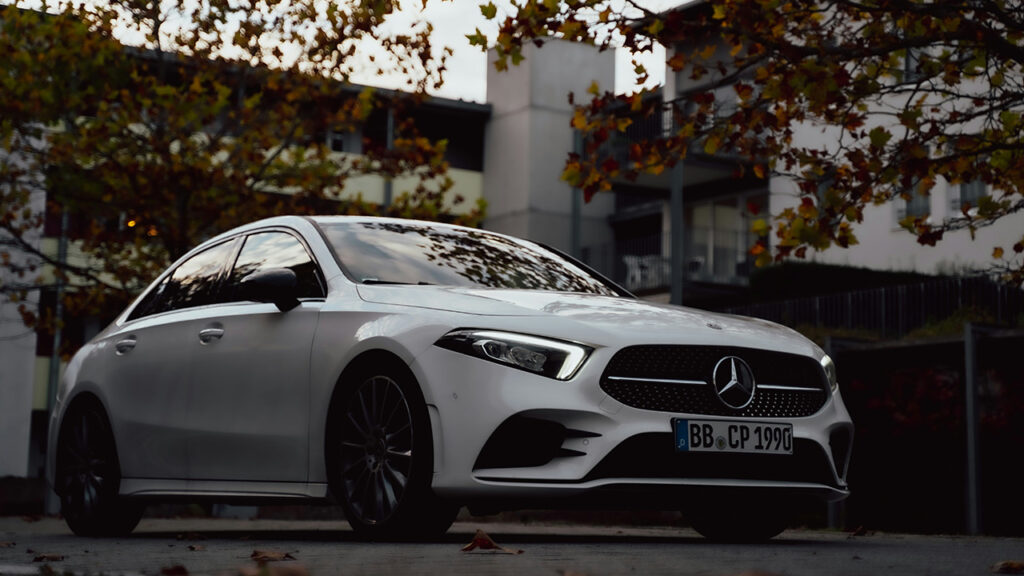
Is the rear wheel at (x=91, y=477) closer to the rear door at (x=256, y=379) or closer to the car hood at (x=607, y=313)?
the rear door at (x=256, y=379)

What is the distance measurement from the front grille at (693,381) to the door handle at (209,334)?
7.94 ft

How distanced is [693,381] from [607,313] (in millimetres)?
501

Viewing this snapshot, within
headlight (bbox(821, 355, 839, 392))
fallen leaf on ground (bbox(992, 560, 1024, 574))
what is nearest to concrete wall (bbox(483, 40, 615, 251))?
headlight (bbox(821, 355, 839, 392))

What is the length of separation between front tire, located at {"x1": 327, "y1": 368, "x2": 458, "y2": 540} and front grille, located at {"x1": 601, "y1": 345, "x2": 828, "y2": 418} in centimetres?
83

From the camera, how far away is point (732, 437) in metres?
6.61

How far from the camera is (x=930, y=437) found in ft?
46.5

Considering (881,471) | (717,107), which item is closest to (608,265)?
(881,471)

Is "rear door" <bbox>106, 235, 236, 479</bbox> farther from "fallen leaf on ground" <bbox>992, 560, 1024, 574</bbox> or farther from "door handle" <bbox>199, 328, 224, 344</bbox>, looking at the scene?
"fallen leaf on ground" <bbox>992, 560, 1024, 574</bbox>

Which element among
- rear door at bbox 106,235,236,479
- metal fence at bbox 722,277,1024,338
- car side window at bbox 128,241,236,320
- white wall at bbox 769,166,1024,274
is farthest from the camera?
white wall at bbox 769,166,1024,274

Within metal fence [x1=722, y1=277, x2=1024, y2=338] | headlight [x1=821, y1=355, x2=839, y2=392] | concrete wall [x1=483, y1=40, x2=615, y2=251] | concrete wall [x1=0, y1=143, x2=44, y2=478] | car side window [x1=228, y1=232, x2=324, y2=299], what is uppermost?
concrete wall [x1=483, y1=40, x2=615, y2=251]

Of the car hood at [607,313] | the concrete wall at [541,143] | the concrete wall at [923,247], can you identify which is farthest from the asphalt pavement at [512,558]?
the concrete wall at [541,143]

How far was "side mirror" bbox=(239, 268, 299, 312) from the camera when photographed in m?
7.34

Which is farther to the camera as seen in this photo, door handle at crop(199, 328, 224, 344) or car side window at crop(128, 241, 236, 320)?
car side window at crop(128, 241, 236, 320)

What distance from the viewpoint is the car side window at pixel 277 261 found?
25.1ft
